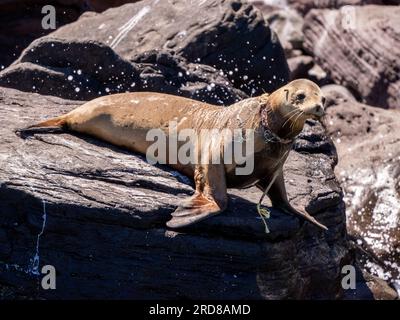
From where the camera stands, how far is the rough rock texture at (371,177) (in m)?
8.77

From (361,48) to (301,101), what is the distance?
290 inches

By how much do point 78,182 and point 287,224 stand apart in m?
1.39

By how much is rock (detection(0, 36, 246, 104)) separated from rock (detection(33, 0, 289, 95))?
609 millimetres

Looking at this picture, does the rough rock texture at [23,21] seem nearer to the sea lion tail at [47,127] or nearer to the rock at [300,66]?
the rock at [300,66]

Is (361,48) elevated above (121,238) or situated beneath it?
elevated above

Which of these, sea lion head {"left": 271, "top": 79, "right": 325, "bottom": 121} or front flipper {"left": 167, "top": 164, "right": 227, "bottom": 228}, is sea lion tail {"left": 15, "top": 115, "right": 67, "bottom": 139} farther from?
sea lion head {"left": 271, "top": 79, "right": 325, "bottom": 121}

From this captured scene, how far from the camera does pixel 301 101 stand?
600cm

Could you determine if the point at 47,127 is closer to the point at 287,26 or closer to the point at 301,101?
the point at 301,101

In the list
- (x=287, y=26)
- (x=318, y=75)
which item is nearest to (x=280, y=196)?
(x=318, y=75)

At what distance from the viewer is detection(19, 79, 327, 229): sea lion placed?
240 inches

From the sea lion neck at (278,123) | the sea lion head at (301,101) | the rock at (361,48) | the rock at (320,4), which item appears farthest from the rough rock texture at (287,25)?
the sea lion head at (301,101)

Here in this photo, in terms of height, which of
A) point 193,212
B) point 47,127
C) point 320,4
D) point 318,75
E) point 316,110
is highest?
point 320,4

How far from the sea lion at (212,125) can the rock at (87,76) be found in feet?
5.66
